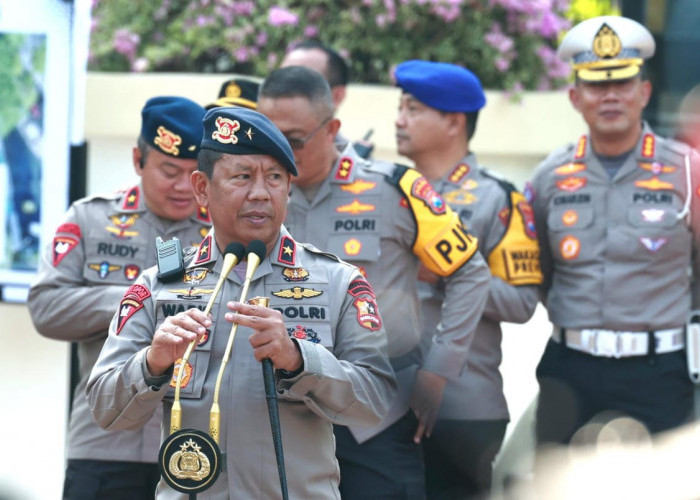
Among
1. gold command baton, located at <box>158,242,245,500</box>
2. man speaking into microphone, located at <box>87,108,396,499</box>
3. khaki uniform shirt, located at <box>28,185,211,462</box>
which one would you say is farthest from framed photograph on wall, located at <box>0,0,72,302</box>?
gold command baton, located at <box>158,242,245,500</box>

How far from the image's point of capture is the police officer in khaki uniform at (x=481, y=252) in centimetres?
528

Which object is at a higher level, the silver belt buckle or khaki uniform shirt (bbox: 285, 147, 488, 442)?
khaki uniform shirt (bbox: 285, 147, 488, 442)

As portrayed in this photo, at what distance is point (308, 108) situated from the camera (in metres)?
4.67

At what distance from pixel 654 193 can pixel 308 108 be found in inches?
66.0

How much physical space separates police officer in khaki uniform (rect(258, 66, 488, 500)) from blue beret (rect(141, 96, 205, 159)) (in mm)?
263

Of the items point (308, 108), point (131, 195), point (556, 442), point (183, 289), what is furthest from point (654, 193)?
point (183, 289)

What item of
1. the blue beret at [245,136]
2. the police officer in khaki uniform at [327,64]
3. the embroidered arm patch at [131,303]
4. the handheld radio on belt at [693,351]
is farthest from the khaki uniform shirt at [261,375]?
the police officer in khaki uniform at [327,64]

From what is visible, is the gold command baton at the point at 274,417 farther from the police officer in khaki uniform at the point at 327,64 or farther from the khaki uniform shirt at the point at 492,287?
the police officer in khaki uniform at the point at 327,64

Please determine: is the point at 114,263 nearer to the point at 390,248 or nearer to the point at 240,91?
the point at 390,248

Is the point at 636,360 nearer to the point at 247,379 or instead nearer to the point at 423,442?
the point at 423,442

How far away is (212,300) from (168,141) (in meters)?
1.70

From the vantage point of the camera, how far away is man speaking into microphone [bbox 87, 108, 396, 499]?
3.20m

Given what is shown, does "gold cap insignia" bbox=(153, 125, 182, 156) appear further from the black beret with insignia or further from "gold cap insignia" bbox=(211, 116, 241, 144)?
"gold cap insignia" bbox=(211, 116, 241, 144)

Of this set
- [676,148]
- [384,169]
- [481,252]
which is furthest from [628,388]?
[384,169]
